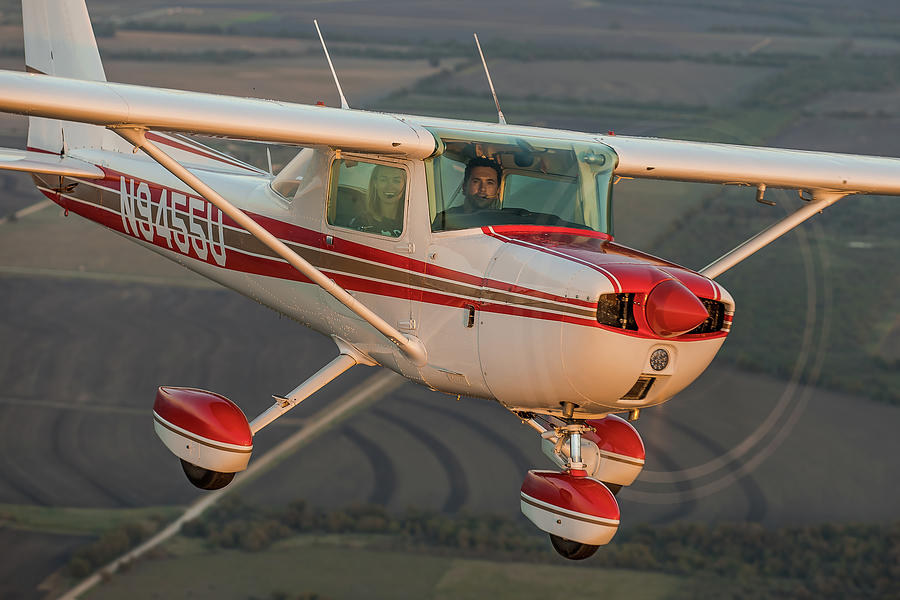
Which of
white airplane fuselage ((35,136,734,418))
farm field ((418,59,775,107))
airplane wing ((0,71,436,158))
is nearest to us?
airplane wing ((0,71,436,158))

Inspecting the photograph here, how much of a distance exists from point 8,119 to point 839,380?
175 ft

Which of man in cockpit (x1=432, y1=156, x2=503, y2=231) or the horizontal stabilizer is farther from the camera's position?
the horizontal stabilizer

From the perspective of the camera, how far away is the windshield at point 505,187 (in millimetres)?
10633

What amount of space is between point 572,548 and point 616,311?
8.44 ft

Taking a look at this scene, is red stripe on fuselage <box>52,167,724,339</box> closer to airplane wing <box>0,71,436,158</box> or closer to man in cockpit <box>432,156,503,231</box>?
man in cockpit <box>432,156,503,231</box>

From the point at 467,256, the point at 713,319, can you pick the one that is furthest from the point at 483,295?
the point at 713,319

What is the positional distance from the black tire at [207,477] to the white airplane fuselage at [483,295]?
1.60 m

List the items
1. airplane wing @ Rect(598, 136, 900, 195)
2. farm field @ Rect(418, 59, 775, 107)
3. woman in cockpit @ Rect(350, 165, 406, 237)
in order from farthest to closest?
farm field @ Rect(418, 59, 775, 107) < airplane wing @ Rect(598, 136, 900, 195) < woman in cockpit @ Rect(350, 165, 406, 237)

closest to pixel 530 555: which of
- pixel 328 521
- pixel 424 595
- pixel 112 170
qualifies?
pixel 424 595

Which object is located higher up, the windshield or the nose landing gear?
the windshield

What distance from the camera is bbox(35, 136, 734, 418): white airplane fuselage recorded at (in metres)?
9.68

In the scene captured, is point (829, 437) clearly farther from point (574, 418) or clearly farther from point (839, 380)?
point (574, 418)

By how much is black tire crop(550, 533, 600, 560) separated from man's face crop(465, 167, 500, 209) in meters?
2.80

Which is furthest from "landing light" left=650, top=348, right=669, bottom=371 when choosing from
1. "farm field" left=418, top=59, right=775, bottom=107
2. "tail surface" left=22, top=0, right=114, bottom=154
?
"farm field" left=418, top=59, right=775, bottom=107
